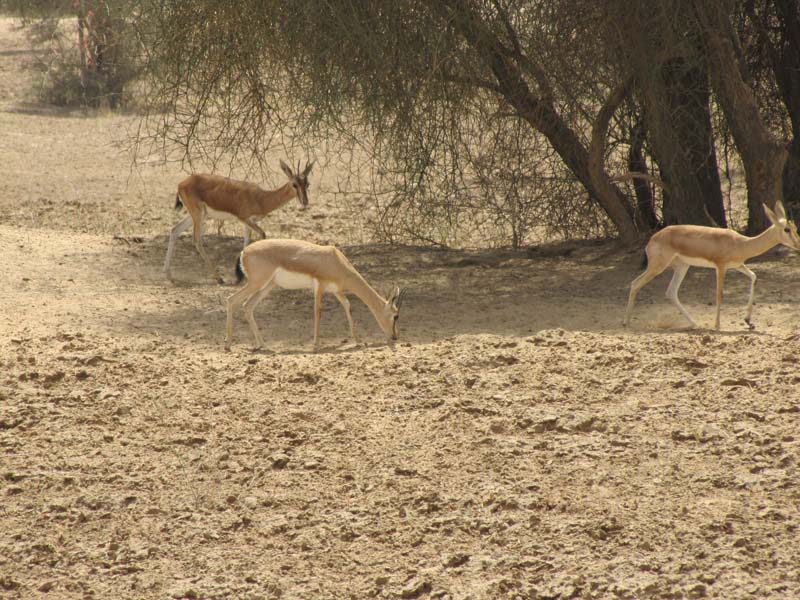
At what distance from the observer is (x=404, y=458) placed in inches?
231

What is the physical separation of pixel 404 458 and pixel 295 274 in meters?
2.74

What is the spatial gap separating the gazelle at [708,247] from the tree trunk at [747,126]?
155 centimetres

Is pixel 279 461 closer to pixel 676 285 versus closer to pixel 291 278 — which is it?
pixel 291 278

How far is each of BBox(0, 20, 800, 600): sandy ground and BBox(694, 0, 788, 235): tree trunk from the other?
4.86ft

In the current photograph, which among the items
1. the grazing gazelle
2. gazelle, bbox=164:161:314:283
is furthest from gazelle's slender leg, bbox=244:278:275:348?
gazelle, bbox=164:161:314:283

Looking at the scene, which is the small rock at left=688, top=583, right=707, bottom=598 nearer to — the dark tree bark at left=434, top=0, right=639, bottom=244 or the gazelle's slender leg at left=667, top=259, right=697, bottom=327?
the gazelle's slender leg at left=667, top=259, right=697, bottom=327

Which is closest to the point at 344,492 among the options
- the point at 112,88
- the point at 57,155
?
the point at 57,155

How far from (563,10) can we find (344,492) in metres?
5.50

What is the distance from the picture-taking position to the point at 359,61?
942cm

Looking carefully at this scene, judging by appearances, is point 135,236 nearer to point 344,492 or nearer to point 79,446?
point 79,446

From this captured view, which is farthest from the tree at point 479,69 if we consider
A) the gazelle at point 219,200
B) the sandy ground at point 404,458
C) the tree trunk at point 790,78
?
the sandy ground at point 404,458

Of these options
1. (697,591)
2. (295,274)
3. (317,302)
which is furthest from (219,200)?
(697,591)

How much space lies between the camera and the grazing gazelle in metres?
8.29

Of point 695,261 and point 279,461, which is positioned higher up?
point 695,261
